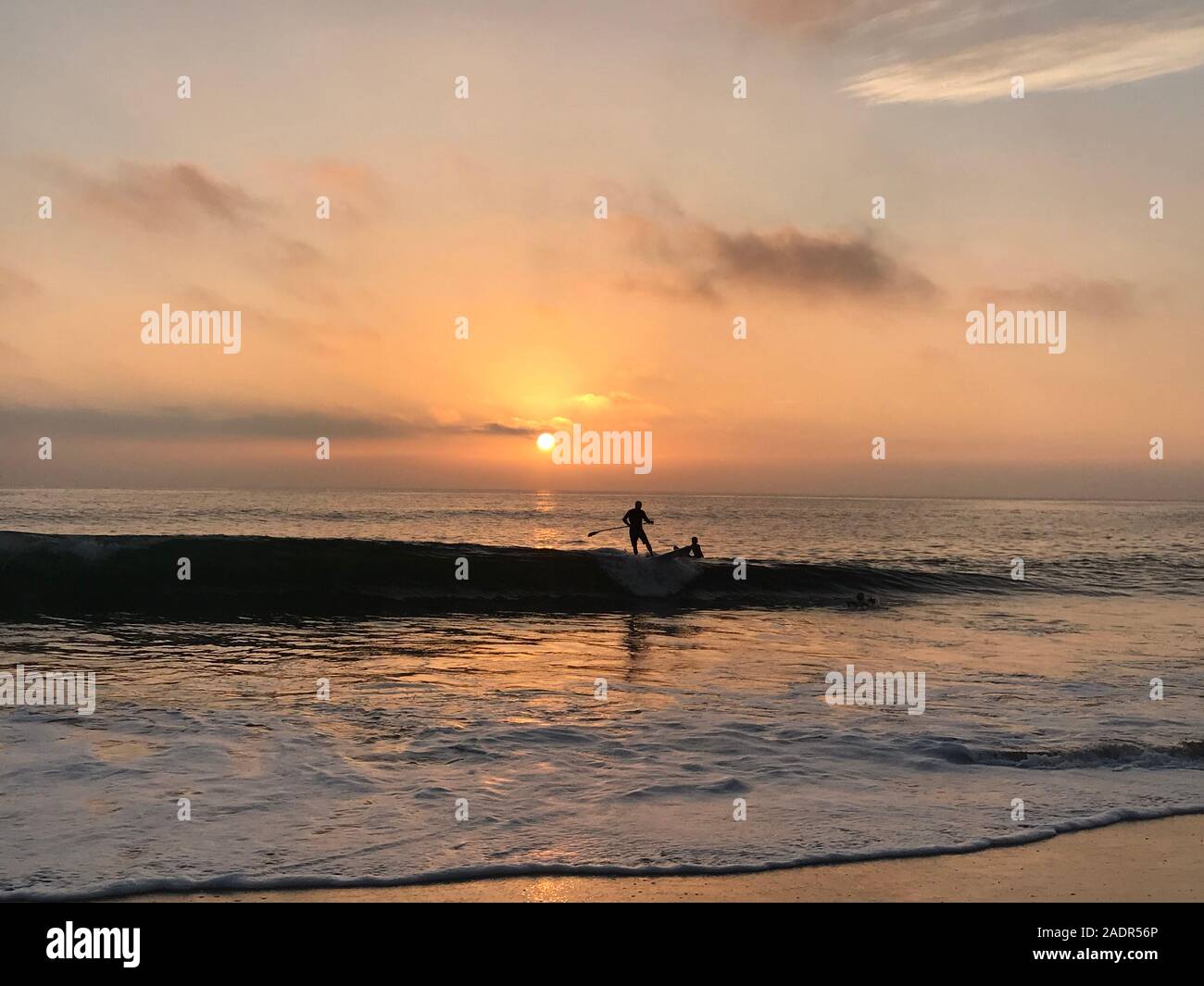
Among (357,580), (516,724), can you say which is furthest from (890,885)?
(357,580)

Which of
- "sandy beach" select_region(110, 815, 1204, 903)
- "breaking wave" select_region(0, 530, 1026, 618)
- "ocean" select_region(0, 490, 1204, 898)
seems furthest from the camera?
"breaking wave" select_region(0, 530, 1026, 618)

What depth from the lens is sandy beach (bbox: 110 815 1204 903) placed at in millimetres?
6027

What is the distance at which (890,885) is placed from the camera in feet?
20.6

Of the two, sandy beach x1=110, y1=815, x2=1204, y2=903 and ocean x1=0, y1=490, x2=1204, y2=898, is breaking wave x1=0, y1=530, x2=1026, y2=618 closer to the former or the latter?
ocean x1=0, y1=490, x2=1204, y2=898

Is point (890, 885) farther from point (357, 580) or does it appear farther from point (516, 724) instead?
point (357, 580)

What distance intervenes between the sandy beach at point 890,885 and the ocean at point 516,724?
0.17 meters

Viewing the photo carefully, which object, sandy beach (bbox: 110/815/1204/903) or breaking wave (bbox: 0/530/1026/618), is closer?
sandy beach (bbox: 110/815/1204/903)

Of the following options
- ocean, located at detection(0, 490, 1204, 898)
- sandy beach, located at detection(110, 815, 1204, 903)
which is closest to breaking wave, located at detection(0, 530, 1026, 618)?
ocean, located at detection(0, 490, 1204, 898)

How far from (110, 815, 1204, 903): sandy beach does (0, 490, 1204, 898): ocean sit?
6.7 inches

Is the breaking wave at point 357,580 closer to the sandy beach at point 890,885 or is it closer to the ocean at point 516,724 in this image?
the ocean at point 516,724

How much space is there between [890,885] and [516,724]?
5.52 metres

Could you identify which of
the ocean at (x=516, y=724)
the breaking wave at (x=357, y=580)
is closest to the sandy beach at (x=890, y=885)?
the ocean at (x=516, y=724)
